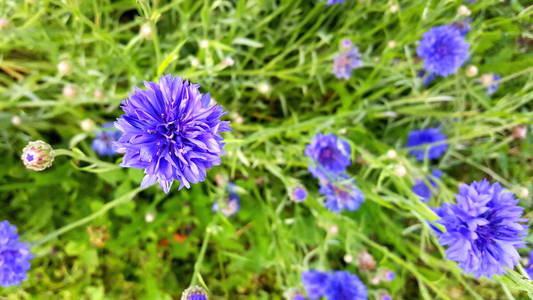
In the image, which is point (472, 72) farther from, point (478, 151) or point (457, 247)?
point (457, 247)

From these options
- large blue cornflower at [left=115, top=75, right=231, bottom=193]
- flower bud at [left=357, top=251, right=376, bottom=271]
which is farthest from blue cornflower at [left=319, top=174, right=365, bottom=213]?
large blue cornflower at [left=115, top=75, right=231, bottom=193]

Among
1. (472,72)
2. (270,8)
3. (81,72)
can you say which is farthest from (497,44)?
(81,72)

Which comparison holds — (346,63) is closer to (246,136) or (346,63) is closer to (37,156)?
(246,136)

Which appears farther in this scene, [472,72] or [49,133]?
[49,133]

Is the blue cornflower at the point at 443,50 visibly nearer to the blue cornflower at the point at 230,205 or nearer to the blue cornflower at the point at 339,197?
the blue cornflower at the point at 339,197

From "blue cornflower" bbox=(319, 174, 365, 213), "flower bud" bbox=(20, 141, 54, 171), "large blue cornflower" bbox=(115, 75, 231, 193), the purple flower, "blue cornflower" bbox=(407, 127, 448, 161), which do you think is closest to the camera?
"large blue cornflower" bbox=(115, 75, 231, 193)

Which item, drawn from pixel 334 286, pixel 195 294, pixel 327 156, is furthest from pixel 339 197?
pixel 195 294

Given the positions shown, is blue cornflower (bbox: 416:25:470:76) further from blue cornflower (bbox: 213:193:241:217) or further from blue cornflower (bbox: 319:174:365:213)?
blue cornflower (bbox: 213:193:241:217)

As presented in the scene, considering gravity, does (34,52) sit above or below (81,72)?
above
